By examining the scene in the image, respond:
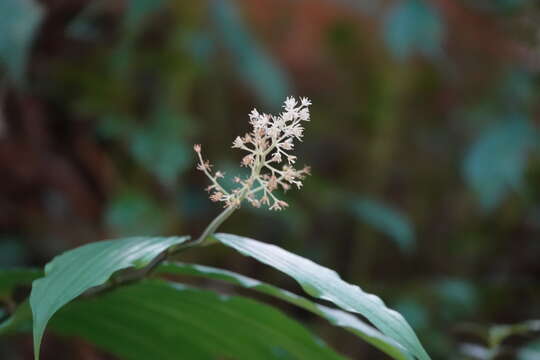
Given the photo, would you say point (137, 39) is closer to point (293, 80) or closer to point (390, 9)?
point (293, 80)

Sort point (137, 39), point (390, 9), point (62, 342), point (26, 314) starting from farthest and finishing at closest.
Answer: point (390, 9) < point (137, 39) < point (62, 342) < point (26, 314)

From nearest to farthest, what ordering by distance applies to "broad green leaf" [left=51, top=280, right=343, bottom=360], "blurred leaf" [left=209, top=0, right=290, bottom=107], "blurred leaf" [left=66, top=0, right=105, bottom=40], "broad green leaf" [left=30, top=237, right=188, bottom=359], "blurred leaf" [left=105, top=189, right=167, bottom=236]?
"broad green leaf" [left=30, top=237, right=188, bottom=359] < "broad green leaf" [left=51, top=280, right=343, bottom=360] < "blurred leaf" [left=105, top=189, right=167, bottom=236] < "blurred leaf" [left=66, top=0, right=105, bottom=40] < "blurred leaf" [left=209, top=0, right=290, bottom=107]

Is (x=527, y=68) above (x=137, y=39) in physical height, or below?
above

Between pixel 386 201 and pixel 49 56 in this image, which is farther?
pixel 386 201

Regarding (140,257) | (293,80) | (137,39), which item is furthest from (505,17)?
(140,257)

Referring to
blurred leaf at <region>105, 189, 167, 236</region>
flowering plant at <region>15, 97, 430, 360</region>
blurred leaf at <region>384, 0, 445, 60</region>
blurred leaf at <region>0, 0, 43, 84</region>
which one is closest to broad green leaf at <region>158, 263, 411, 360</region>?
flowering plant at <region>15, 97, 430, 360</region>

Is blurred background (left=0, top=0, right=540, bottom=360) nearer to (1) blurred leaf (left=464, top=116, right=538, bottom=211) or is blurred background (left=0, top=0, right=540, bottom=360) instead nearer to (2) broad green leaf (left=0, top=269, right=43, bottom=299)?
(1) blurred leaf (left=464, top=116, right=538, bottom=211)

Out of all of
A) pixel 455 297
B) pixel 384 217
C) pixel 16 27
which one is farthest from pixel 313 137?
pixel 16 27
